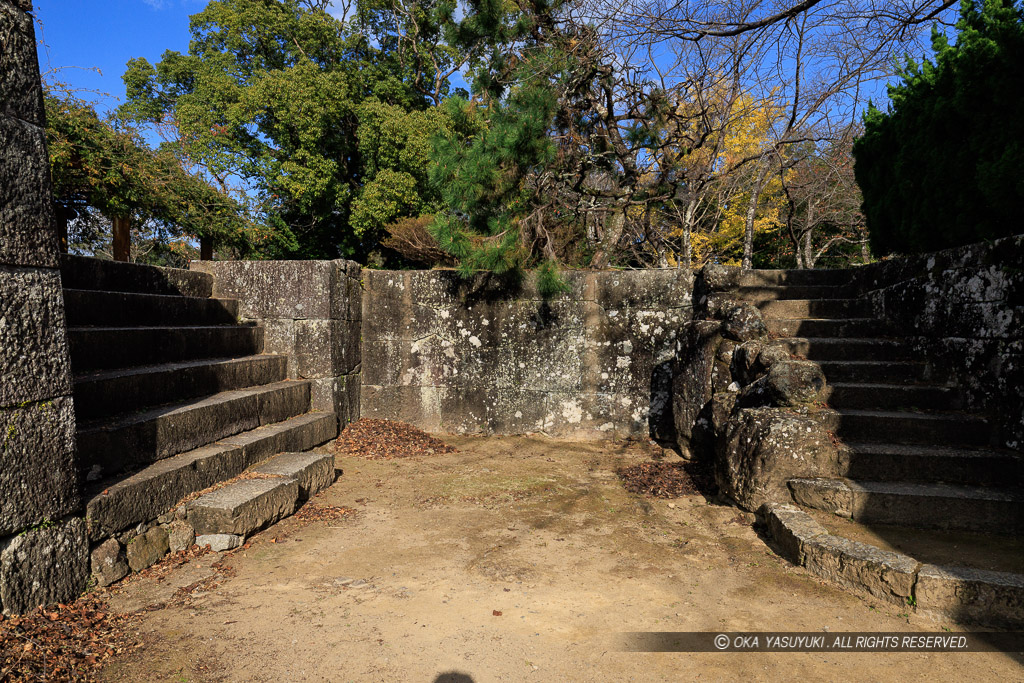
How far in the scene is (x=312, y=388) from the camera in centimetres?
534

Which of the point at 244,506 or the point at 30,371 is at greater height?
the point at 30,371

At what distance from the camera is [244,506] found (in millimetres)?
3125

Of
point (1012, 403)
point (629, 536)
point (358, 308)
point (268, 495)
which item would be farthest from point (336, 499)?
point (1012, 403)

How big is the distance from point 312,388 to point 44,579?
3024mm

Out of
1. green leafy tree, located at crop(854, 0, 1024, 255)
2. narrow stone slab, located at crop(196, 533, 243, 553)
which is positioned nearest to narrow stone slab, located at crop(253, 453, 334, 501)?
narrow stone slab, located at crop(196, 533, 243, 553)

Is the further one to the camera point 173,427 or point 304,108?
point 304,108

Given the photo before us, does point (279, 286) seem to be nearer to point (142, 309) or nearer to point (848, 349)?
point (142, 309)

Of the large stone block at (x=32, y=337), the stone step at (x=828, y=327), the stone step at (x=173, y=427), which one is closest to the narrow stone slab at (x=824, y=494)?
the stone step at (x=828, y=327)

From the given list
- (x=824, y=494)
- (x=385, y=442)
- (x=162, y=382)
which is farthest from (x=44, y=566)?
(x=824, y=494)

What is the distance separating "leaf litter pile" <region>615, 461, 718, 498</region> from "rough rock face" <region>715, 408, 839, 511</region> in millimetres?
531

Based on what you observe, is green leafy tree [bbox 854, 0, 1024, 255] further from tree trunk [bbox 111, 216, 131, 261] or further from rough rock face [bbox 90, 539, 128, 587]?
tree trunk [bbox 111, 216, 131, 261]

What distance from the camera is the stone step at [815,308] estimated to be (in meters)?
5.07

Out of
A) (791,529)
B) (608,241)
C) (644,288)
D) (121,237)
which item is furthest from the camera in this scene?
(121,237)

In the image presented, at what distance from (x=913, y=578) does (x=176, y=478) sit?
155 inches
